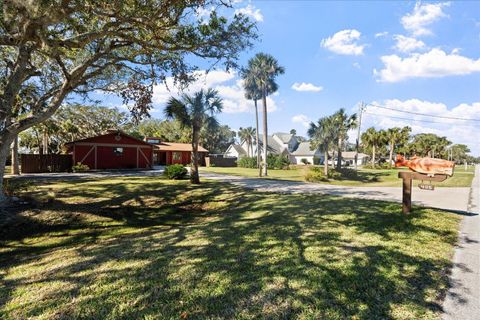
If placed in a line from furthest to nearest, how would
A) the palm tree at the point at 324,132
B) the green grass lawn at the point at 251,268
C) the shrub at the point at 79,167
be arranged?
1. the palm tree at the point at 324,132
2. the shrub at the point at 79,167
3. the green grass lawn at the point at 251,268

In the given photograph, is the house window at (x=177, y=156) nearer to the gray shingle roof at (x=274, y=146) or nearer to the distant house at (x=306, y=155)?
the gray shingle roof at (x=274, y=146)

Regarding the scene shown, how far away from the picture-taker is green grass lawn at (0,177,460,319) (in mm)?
3461

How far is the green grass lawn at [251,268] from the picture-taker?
11.4 ft

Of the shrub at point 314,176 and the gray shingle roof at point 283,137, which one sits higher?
the gray shingle roof at point 283,137

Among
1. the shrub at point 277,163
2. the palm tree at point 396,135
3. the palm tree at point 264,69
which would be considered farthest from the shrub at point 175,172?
the palm tree at point 396,135

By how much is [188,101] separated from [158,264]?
1335cm

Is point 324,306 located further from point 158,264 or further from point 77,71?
point 77,71

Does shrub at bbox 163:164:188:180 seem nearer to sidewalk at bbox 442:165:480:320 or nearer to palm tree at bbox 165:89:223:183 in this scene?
palm tree at bbox 165:89:223:183

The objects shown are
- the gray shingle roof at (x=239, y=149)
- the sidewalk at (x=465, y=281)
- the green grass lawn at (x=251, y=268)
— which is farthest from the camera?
the gray shingle roof at (x=239, y=149)

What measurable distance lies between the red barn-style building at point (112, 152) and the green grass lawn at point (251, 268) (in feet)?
59.8

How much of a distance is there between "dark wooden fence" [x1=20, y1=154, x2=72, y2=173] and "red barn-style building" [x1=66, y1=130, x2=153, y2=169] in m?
0.78

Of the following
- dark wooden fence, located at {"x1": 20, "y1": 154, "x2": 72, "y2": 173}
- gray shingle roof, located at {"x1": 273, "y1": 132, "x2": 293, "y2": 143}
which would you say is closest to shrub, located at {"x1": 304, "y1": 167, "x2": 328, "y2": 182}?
dark wooden fence, located at {"x1": 20, "y1": 154, "x2": 72, "y2": 173}

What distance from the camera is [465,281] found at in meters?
4.13

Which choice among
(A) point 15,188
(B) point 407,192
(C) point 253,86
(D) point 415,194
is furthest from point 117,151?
(B) point 407,192
